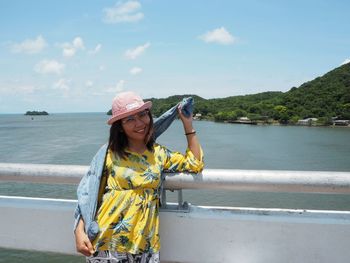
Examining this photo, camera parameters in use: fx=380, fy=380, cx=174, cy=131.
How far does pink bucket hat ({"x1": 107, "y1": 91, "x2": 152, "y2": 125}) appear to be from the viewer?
194 centimetres

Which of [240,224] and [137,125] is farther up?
[137,125]

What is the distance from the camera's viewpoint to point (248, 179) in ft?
6.33

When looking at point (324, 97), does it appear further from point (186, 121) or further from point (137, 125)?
point (137, 125)

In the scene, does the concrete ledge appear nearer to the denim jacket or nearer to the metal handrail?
the metal handrail

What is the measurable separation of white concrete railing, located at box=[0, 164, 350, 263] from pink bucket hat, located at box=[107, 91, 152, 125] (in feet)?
1.33

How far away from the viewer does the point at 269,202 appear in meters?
12.9

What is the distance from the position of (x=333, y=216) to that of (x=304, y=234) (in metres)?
0.18

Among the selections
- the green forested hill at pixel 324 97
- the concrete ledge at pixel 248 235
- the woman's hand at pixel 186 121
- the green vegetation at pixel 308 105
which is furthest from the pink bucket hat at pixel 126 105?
the green forested hill at pixel 324 97

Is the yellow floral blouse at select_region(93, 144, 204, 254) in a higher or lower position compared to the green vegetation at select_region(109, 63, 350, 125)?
lower

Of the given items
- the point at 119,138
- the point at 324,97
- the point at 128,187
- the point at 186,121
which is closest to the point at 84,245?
the point at 128,187

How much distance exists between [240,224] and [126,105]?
2.92ft

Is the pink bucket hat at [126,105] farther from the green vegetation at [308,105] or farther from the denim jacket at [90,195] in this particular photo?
the green vegetation at [308,105]

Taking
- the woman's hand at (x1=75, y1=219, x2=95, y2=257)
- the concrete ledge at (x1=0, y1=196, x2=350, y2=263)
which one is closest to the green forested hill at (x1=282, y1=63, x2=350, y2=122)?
the concrete ledge at (x1=0, y1=196, x2=350, y2=263)

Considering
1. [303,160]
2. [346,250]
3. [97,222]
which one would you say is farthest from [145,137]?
[303,160]
